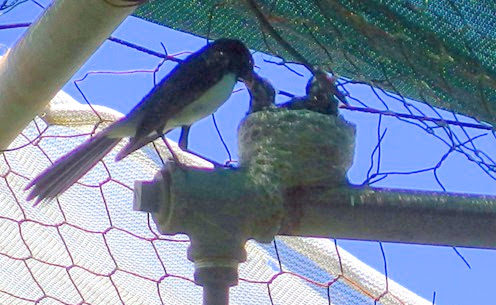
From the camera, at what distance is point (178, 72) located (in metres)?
1.36

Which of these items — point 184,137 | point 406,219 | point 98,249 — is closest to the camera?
point 406,219

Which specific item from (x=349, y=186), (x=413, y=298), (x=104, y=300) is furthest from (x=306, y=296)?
(x=349, y=186)

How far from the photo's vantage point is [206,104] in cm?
142

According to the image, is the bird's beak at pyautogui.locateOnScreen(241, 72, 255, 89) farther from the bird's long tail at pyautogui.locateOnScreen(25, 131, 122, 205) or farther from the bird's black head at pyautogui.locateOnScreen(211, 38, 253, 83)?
the bird's long tail at pyautogui.locateOnScreen(25, 131, 122, 205)

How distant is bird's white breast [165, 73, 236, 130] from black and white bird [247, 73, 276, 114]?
7.0 inches

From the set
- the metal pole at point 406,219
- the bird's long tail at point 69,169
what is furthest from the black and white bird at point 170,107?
the metal pole at point 406,219

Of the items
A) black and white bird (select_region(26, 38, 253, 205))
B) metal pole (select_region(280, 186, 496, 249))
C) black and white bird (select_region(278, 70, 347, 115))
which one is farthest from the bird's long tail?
metal pole (select_region(280, 186, 496, 249))

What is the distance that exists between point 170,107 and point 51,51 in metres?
0.39

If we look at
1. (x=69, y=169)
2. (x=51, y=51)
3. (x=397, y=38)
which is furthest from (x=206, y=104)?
(x=51, y=51)

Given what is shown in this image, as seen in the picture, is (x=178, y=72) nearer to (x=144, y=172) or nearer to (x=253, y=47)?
(x=253, y=47)

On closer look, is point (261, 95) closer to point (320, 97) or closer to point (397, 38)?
point (320, 97)

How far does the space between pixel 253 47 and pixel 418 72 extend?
11.1 inches

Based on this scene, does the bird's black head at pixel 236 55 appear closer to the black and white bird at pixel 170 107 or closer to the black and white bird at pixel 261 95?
the black and white bird at pixel 170 107

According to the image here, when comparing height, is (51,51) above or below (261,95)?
below
